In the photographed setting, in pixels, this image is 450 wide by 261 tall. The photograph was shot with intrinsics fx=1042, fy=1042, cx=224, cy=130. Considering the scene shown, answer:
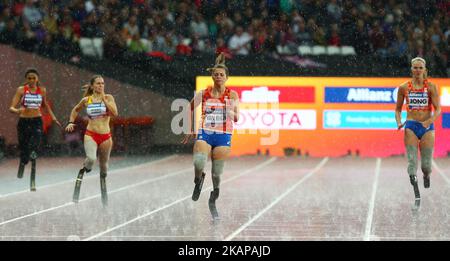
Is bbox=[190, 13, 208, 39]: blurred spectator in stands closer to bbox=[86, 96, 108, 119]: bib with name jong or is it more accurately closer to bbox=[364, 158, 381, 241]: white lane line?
bbox=[364, 158, 381, 241]: white lane line

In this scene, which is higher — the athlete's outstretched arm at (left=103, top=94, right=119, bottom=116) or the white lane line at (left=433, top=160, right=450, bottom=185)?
the athlete's outstretched arm at (left=103, top=94, right=119, bottom=116)

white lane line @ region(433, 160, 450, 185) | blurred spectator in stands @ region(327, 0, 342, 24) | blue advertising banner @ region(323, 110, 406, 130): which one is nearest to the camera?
white lane line @ region(433, 160, 450, 185)

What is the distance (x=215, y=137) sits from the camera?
44.4ft

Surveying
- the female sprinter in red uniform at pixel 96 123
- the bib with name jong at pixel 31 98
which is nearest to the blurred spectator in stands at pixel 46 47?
the bib with name jong at pixel 31 98

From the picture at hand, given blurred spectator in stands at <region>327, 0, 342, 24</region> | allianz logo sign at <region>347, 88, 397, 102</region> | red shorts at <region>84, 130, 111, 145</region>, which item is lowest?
red shorts at <region>84, 130, 111, 145</region>

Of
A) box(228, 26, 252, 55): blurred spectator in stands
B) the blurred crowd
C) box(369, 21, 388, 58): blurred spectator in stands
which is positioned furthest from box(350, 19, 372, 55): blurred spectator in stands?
box(228, 26, 252, 55): blurred spectator in stands

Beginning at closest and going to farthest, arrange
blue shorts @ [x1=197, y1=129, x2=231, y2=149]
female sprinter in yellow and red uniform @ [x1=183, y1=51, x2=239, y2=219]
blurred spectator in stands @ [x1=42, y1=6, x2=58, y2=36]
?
female sprinter in yellow and red uniform @ [x1=183, y1=51, x2=239, y2=219]
blue shorts @ [x1=197, y1=129, x2=231, y2=149]
blurred spectator in stands @ [x1=42, y1=6, x2=58, y2=36]

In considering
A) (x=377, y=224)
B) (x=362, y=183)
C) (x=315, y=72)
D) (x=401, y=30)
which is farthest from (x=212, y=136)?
(x=401, y=30)

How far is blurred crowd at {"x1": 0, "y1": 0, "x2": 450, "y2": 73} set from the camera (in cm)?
2916

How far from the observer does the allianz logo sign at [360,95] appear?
29328 millimetres

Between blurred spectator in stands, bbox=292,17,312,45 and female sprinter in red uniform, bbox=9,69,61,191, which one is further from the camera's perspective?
blurred spectator in stands, bbox=292,17,312,45

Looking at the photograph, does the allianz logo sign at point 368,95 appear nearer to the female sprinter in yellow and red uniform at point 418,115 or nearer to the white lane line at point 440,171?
the white lane line at point 440,171

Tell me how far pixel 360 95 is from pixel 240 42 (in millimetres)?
3745

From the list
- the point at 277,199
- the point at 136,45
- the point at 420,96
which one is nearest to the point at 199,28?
the point at 136,45
